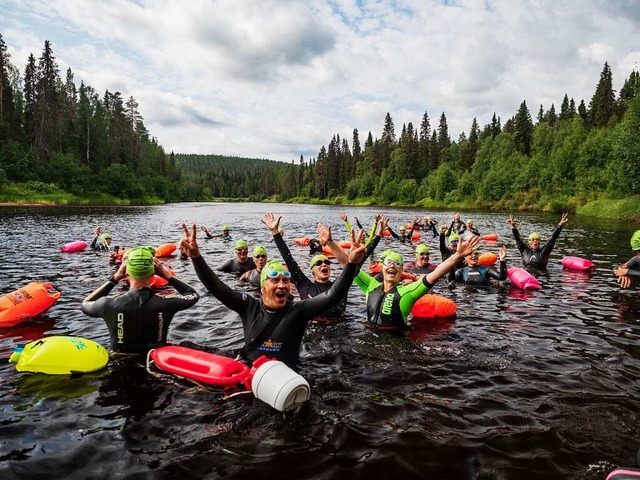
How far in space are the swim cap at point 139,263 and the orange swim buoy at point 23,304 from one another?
4064 mm

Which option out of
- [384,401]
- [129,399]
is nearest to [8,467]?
[129,399]

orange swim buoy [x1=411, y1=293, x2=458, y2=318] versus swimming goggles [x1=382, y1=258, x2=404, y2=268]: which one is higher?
swimming goggles [x1=382, y1=258, x2=404, y2=268]

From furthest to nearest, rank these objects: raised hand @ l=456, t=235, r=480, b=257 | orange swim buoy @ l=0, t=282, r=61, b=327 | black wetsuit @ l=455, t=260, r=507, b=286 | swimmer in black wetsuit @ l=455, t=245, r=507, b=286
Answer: swimmer in black wetsuit @ l=455, t=245, r=507, b=286
black wetsuit @ l=455, t=260, r=507, b=286
orange swim buoy @ l=0, t=282, r=61, b=327
raised hand @ l=456, t=235, r=480, b=257

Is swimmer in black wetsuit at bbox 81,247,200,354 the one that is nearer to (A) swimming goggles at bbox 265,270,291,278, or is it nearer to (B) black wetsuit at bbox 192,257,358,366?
(B) black wetsuit at bbox 192,257,358,366

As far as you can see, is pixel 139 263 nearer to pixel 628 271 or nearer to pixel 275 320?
pixel 275 320

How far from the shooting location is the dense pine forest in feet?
174

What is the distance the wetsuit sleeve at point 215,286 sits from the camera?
16.5 ft

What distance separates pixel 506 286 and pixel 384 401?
28.9 ft

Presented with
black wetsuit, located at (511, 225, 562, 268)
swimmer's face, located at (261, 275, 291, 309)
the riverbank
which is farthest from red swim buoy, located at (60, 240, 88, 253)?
the riverbank

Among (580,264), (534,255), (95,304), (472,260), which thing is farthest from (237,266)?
(580,264)

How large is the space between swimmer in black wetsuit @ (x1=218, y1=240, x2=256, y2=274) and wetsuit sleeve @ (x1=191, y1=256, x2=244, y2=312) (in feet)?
26.8

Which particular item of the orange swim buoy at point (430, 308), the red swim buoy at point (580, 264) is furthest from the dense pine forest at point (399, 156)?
the orange swim buoy at point (430, 308)

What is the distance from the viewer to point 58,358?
585cm

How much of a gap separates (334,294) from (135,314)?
3149 millimetres
